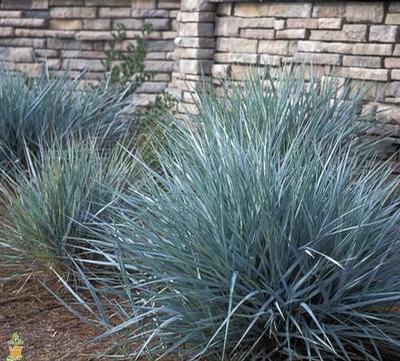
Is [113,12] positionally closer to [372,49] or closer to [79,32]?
[79,32]

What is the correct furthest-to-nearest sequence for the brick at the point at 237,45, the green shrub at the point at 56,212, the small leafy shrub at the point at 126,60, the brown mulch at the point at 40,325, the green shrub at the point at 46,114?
the small leafy shrub at the point at 126,60, the brick at the point at 237,45, the green shrub at the point at 46,114, the green shrub at the point at 56,212, the brown mulch at the point at 40,325

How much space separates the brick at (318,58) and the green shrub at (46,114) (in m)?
1.44

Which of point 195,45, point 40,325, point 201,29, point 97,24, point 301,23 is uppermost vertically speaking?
point 301,23

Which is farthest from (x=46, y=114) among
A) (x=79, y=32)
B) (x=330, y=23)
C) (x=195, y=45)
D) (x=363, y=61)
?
(x=79, y=32)

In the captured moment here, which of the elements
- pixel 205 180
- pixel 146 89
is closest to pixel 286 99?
pixel 205 180

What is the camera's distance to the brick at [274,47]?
684cm

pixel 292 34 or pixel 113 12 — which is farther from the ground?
pixel 292 34

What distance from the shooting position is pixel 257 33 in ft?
23.1

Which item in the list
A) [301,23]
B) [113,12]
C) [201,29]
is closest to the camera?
[301,23]

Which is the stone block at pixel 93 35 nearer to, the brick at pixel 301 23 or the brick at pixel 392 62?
the brick at pixel 301 23

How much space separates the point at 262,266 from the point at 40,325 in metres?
1.29

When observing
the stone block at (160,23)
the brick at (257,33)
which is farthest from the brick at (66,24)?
the brick at (257,33)

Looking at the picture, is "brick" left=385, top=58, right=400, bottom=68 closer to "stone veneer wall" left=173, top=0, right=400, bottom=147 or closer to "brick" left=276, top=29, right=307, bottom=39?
"stone veneer wall" left=173, top=0, right=400, bottom=147

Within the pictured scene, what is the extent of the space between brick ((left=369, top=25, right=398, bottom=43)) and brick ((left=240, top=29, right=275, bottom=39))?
0.98 meters
